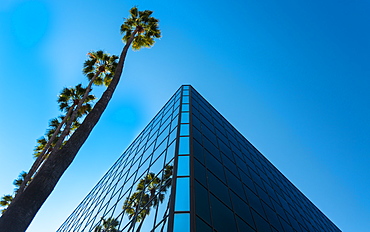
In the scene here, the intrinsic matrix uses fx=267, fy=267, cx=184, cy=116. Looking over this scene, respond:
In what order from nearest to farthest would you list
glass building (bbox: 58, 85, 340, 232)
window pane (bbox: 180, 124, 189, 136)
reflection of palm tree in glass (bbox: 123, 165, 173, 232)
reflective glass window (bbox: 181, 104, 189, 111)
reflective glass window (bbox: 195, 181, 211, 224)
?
reflective glass window (bbox: 195, 181, 211, 224) < glass building (bbox: 58, 85, 340, 232) < reflection of palm tree in glass (bbox: 123, 165, 173, 232) < window pane (bbox: 180, 124, 189, 136) < reflective glass window (bbox: 181, 104, 189, 111)

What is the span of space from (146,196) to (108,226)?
365cm

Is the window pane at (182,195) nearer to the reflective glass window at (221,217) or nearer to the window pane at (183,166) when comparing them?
the window pane at (183,166)

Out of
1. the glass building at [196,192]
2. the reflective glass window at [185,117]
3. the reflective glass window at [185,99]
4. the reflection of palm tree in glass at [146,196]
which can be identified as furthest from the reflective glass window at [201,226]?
the reflective glass window at [185,99]

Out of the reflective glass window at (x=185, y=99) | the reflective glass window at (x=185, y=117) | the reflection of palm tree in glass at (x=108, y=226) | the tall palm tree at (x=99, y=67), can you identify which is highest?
the tall palm tree at (x=99, y=67)

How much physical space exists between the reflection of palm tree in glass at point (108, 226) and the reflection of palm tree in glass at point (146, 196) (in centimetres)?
78

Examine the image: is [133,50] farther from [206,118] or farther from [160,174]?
[160,174]

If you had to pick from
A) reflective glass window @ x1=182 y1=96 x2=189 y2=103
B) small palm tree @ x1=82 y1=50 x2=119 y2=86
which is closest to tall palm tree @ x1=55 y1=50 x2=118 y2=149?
small palm tree @ x1=82 y1=50 x2=119 y2=86

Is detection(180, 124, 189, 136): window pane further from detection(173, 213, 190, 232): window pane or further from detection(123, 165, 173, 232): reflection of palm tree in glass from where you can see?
detection(173, 213, 190, 232): window pane

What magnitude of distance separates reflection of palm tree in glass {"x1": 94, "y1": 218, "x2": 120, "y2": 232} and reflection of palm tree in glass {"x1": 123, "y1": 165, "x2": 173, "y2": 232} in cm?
78

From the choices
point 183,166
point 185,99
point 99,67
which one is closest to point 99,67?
point 99,67

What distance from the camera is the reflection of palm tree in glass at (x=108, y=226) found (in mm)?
12070

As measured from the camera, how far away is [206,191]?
383 inches

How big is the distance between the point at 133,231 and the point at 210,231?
3.12m

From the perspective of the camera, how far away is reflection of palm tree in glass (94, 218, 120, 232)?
1207cm
